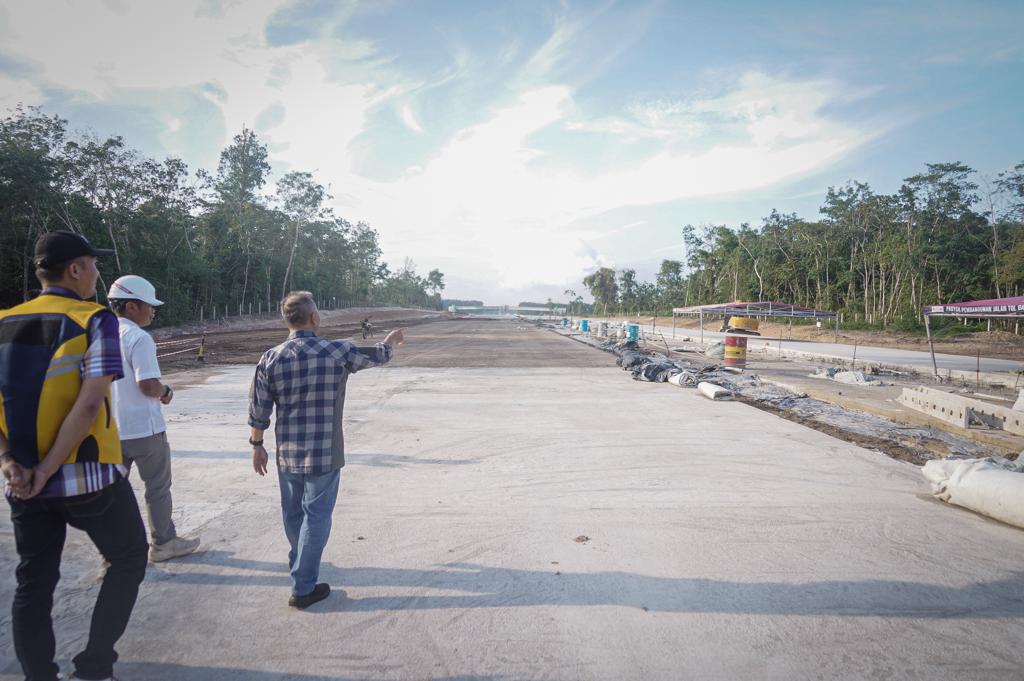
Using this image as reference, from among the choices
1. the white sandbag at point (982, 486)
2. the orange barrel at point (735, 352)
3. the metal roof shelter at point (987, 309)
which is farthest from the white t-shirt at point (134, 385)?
the metal roof shelter at point (987, 309)

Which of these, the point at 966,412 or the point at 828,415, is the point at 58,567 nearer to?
the point at 828,415

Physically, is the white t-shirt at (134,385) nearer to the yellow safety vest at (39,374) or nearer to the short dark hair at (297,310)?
the short dark hair at (297,310)

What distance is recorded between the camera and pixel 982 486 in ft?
14.5

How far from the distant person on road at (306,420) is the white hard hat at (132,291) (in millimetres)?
1004

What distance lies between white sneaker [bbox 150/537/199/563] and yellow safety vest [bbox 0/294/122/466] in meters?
1.72

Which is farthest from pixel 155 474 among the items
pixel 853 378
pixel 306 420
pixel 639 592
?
pixel 853 378

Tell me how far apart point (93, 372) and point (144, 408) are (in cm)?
134

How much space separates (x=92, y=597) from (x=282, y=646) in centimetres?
135

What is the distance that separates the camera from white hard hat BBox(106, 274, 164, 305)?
129 inches

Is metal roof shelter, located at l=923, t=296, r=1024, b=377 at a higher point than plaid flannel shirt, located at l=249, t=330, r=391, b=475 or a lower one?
higher

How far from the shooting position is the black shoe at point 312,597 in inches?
116

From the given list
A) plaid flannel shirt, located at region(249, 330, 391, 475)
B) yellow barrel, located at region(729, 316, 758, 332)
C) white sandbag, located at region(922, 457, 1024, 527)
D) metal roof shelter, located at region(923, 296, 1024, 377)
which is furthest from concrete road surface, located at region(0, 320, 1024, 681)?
yellow barrel, located at region(729, 316, 758, 332)

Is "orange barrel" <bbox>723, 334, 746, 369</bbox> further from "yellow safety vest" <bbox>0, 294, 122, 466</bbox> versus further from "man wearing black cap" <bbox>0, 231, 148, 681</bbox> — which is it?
"yellow safety vest" <bbox>0, 294, 122, 466</bbox>

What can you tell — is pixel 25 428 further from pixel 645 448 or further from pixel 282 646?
pixel 645 448
